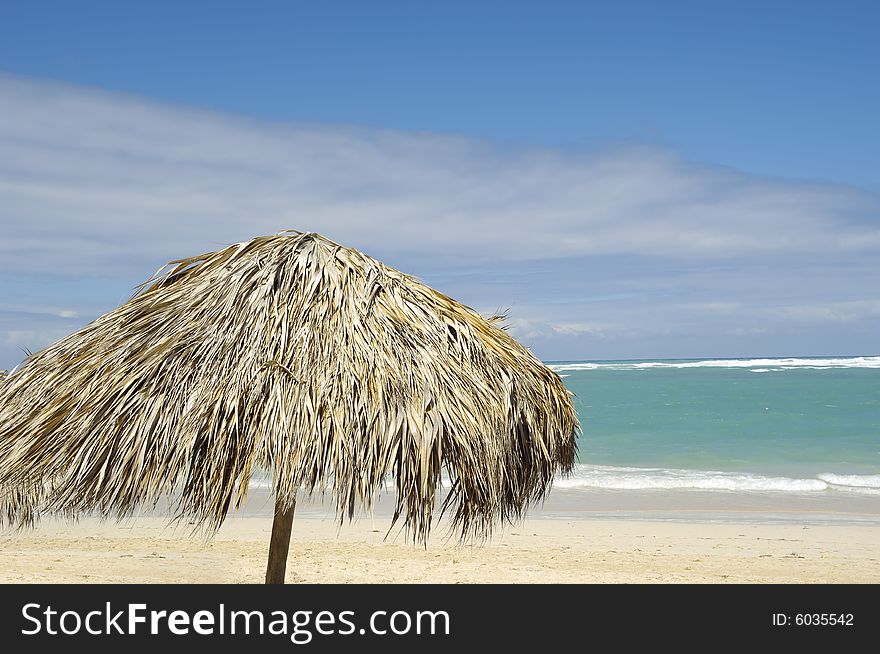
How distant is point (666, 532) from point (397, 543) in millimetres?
3155

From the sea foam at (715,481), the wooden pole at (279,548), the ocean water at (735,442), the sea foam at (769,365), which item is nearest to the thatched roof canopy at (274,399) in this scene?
the wooden pole at (279,548)

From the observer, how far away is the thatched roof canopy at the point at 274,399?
3.48 meters

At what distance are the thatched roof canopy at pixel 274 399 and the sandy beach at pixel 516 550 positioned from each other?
3380mm

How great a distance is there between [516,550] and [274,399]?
5417 millimetres

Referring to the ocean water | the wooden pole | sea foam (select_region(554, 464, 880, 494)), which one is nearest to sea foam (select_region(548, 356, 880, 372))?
the ocean water

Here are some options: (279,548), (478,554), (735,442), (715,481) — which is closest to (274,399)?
(279,548)

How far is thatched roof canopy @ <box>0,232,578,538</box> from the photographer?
3.48m

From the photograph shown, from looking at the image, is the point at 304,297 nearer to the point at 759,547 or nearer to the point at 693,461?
the point at 759,547

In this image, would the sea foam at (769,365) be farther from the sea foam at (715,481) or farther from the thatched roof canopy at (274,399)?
the thatched roof canopy at (274,399)

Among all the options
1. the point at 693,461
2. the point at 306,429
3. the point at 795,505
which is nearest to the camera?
the point at 306,429

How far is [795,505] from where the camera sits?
11.3m

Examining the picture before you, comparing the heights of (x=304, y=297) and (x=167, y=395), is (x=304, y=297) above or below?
above

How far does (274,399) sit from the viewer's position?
3.53 meters

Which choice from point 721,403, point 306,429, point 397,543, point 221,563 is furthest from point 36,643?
point 721,403
